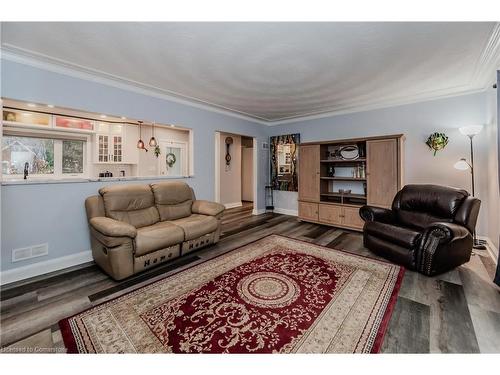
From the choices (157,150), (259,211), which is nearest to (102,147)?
(157,150)

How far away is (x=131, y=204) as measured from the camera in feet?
10.1

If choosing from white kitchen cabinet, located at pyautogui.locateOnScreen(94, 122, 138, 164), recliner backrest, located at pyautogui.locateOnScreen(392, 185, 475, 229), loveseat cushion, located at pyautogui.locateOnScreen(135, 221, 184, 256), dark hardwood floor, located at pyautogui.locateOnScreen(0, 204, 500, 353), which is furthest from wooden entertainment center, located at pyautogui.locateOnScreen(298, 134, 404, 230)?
white kitchen cabinet, located at pyautogui.locateOnScreen(94, 122, 138, 164)

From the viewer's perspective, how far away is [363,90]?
11.9 ft

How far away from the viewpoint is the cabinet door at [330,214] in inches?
173

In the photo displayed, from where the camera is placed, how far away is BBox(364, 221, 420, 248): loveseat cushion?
2.60 meters

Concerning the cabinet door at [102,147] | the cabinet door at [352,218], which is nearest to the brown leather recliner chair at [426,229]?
the cabinet door at [352,218]

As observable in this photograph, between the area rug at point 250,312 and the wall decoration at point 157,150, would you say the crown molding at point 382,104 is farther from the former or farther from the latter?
the wall decoration at point 157,150

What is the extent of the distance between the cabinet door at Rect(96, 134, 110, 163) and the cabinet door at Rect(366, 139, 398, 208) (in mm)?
5759

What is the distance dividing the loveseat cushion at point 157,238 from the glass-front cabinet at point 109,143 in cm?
357

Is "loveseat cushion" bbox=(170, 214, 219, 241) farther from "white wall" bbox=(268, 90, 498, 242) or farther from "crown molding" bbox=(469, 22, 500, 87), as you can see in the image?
"crown molding" bbox=(469, 22, 500, 87)

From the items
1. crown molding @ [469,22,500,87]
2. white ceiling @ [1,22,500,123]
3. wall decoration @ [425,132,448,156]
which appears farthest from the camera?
wall decoration @ [425,132,448,156]

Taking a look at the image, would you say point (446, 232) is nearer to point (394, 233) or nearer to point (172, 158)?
point (394, 233)

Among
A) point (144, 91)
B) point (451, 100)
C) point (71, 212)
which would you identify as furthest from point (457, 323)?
point (144, 91)

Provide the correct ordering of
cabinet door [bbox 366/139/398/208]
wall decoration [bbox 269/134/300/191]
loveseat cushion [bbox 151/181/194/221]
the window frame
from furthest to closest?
wall decoration [bbox 269/134/300/191] < the window frame < cabinet door [bbox 366/139/398/208] < loveseat cushion [bbox 151/181/194/221]
